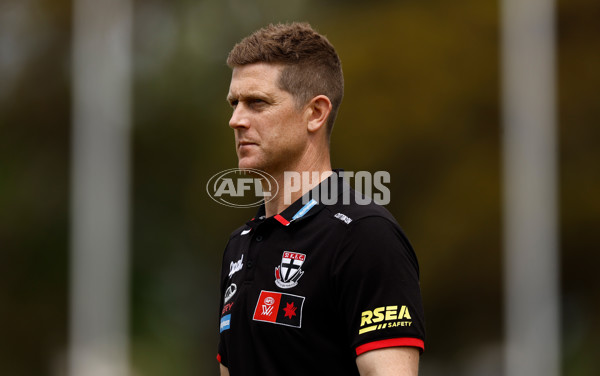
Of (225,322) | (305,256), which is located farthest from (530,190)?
(305,256)

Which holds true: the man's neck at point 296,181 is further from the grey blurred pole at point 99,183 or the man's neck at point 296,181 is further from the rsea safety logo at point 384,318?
the grey blurred pole at point 99,183

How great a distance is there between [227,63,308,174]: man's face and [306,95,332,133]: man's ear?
0.04 m

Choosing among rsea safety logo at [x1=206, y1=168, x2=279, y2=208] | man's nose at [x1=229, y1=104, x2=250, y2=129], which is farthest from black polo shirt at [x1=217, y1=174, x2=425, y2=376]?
rsea safety logo at [x1=206, y1=168, x2=279, y2=208]

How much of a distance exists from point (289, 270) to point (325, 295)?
19 centimetres

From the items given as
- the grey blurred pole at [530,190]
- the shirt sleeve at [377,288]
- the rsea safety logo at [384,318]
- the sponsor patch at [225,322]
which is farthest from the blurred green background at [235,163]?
the rsea safety logo at [384,318]

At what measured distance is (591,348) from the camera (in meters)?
10.9

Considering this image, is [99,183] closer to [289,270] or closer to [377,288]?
[289,270]

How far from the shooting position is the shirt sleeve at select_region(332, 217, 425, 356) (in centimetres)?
321

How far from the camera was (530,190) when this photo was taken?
11336 millimetres

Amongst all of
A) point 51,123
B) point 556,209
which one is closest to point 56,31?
point 51,123

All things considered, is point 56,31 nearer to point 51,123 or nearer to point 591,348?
point 51,123

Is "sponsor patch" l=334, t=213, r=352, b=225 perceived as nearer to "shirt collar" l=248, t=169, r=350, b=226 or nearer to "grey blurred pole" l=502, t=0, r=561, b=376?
"shirt collar" l=248, t=169, r=350, b=226

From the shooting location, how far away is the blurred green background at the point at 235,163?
1113 cm

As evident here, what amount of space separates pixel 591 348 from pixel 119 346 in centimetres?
596
